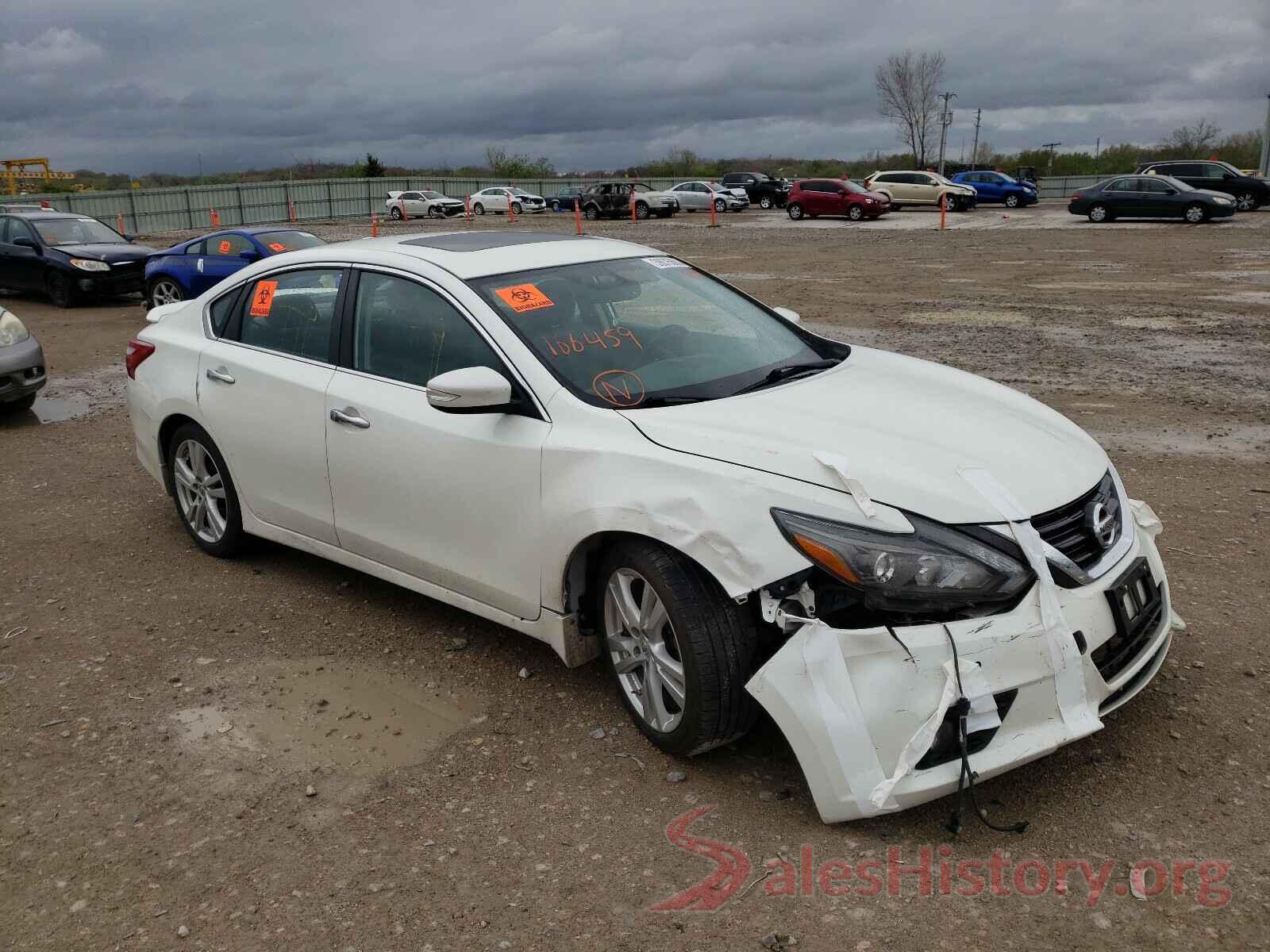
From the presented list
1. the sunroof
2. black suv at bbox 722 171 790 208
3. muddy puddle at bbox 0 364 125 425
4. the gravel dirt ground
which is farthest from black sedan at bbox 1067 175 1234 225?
the sunroof

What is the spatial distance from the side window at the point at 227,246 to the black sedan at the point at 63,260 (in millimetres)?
2309

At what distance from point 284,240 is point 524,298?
1171cm

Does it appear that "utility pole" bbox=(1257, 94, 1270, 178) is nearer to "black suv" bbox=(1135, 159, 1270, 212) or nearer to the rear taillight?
"black suv" bbox=(1135, 159, 1270, 212)

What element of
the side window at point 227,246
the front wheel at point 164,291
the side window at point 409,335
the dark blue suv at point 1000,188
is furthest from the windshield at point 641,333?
the dark blue suv at point 1000,188

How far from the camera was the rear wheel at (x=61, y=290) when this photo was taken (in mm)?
16734

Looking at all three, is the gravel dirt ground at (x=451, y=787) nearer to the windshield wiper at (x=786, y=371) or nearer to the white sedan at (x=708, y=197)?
the windshield wiper at (x=786, y=371)

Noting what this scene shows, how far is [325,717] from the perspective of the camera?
401 centimetres

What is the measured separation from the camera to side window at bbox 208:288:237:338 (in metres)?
5.30

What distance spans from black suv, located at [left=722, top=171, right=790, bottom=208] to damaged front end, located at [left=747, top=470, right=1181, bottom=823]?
45865 mm

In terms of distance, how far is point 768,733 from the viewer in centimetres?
374

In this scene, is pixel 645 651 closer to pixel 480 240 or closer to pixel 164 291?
pixel 480 240


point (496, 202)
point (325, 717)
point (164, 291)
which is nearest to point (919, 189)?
point (496, 202)

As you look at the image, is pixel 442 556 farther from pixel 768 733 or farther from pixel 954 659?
pixel 954 659

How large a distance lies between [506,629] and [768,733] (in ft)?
4.65
